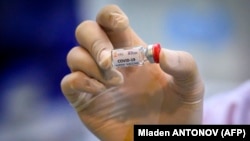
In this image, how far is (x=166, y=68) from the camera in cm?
88

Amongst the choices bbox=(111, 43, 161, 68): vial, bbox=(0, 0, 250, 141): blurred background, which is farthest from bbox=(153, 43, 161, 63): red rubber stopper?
bbox=(0, 0, 250, 141): blurred background

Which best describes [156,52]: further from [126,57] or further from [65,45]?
[65,45]

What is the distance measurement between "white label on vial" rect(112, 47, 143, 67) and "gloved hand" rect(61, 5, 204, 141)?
0.09 ft

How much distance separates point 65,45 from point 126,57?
217mm

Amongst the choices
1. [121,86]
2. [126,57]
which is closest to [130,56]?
[126,57]

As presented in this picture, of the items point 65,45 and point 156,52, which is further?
point 65,45

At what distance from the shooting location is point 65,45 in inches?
40.5

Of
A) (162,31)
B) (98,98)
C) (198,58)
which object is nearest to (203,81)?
(198,58)

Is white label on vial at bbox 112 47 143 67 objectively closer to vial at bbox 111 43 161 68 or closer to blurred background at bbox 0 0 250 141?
vial at bbox 111 43 161 68

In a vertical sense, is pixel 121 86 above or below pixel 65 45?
below

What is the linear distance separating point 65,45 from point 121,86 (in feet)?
0.59

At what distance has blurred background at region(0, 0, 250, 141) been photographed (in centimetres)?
102

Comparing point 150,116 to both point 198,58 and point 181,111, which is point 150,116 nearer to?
point 181,111

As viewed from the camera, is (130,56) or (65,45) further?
(65,45)
